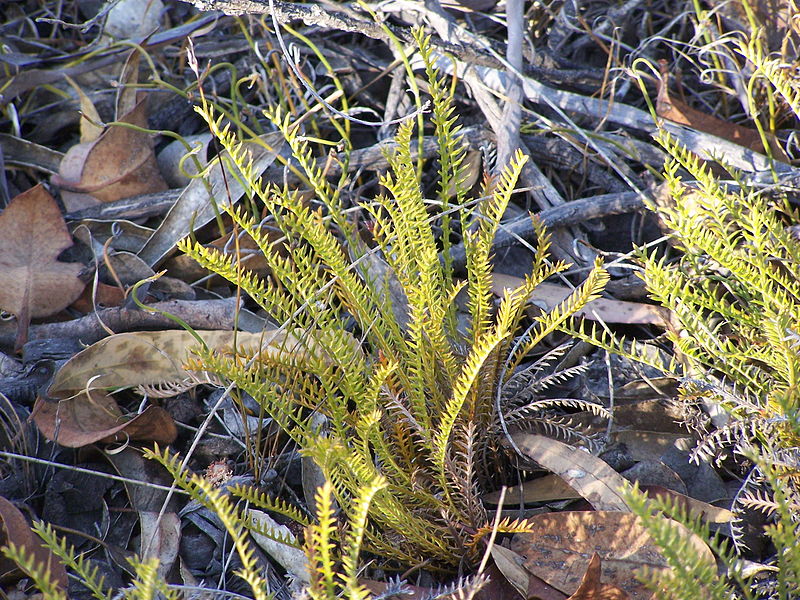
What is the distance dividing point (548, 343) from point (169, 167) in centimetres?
110

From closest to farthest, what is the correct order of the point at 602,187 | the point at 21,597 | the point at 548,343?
1. the point at 21,597
2. the point at 548,343
3. the point at 602,187

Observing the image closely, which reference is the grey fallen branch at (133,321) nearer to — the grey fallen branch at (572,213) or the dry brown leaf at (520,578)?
the grey fallen branch at (572,213)

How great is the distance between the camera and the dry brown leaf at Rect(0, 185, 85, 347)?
5.28 ft

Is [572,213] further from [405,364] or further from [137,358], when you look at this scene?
[137,358]

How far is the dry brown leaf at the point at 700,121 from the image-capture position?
1.79 metres

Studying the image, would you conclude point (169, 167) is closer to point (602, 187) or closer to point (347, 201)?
point (347, 201)

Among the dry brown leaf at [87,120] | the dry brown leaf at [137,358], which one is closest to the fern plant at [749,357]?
the dry brown leaf at [137,358]

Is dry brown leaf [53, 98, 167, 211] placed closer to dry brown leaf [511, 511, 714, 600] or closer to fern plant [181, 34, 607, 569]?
fern plant [181, 34, 607, 569]

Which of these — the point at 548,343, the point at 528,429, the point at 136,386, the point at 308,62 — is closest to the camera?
the point at 528,429

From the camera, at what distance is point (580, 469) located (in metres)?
1.28

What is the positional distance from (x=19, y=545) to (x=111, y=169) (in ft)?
3.19

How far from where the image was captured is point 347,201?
1839mm

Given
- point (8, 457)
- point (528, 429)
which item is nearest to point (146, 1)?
point (8, 457)

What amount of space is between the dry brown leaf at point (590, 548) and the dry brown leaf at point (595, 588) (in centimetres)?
5
